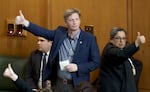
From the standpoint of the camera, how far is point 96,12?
4547mm

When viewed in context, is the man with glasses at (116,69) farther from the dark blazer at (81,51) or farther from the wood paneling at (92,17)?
the wood paneling at (92,17)

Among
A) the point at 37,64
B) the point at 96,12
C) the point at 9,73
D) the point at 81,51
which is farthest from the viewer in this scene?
the point at 96,12

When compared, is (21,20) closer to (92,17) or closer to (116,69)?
(116,69)

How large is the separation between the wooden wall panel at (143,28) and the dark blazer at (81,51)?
1137 mm

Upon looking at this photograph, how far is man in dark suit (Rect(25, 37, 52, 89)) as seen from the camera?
404 cm

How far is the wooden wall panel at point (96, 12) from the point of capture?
4520 mm

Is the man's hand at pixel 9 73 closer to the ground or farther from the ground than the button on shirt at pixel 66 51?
closer to the ground

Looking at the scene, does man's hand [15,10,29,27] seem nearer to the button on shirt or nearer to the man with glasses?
the button on shirt

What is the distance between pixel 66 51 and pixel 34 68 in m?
0.83

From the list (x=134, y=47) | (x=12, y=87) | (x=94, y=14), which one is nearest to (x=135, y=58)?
(x=94, y=14)

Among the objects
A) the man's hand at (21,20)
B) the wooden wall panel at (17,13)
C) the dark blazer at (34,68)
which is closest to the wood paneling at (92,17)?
the wooden wall panel at (17,13)

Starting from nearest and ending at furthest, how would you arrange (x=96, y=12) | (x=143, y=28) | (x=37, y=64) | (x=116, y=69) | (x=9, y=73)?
1. (x=9, y=73)
2. (x=116, y=69)
3. (x=37, y=64)
4. (x=143, y=28)
5. (x=96, y=12)

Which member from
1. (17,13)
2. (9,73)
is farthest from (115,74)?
(17,13)

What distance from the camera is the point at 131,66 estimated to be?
3.95 metres
